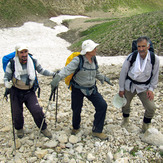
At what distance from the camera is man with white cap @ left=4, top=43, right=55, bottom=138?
5379mm

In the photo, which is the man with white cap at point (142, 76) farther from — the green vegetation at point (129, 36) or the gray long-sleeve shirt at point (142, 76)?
the green vegetation at point (129, 36)

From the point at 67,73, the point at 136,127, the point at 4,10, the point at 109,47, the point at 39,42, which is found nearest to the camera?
the point at 67,73

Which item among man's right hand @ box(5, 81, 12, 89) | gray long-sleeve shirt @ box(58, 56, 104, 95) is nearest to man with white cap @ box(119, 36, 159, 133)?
gray long-sleeve shirt @ box(58, 56, 104, 95)

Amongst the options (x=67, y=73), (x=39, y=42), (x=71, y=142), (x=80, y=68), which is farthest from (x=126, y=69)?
(x=39, y=42)

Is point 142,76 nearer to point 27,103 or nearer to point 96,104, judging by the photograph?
point 96,104

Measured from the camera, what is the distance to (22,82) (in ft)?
18.3

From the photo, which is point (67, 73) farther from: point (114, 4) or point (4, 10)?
point (114, 4)

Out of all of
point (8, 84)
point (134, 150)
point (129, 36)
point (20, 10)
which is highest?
point (20, 10)

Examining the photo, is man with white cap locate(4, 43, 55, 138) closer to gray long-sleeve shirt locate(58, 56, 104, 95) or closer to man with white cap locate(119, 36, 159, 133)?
gray long-sleeve shirt locate(58, 56, 104, 95)

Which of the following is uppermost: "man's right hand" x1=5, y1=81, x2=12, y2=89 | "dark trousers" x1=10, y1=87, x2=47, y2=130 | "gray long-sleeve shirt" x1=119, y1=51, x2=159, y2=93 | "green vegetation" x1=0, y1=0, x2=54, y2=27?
"green vegetation" x1=0, y1=0, x2=54, y2=27

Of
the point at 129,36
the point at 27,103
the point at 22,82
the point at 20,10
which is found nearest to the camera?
the point at 22,82

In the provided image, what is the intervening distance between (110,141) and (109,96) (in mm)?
4047

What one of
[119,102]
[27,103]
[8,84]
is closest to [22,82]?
[8,84]

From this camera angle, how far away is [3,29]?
124 ft
